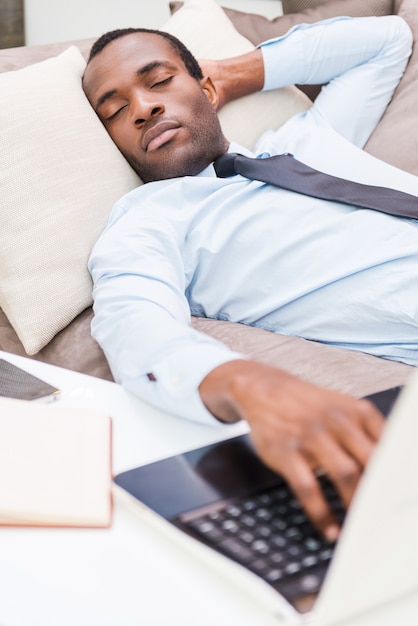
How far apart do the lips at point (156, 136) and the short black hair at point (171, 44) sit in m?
0.22

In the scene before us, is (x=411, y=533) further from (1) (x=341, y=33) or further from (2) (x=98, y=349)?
(1) (x=341, y=33)

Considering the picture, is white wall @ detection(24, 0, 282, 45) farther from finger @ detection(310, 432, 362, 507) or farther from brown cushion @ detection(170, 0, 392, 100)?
finger @ detection(310, 432, 362, 507)

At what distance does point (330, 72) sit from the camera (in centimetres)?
176

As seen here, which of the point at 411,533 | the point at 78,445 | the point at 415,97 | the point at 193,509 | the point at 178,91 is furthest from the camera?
the point at 415,97

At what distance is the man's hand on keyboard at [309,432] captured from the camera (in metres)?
0.53

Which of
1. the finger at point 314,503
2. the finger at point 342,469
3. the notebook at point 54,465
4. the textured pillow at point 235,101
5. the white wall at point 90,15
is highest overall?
the finger at point 342,469

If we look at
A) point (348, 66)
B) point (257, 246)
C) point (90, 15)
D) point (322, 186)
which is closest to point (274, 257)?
point (257, 246)

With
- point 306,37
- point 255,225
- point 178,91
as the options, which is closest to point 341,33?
point 306,37

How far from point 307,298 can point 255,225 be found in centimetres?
16

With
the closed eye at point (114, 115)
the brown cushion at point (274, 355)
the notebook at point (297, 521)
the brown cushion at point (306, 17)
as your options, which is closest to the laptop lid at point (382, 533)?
the notebook at point (297, 521)

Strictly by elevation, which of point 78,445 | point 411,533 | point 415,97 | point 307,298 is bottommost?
point 307,298

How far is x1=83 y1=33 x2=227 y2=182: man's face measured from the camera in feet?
4.69

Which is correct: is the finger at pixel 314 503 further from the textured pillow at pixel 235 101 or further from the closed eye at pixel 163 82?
the textured pillow at pixel 235 101

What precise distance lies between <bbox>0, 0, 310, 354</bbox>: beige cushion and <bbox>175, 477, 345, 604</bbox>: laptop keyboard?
723mm
